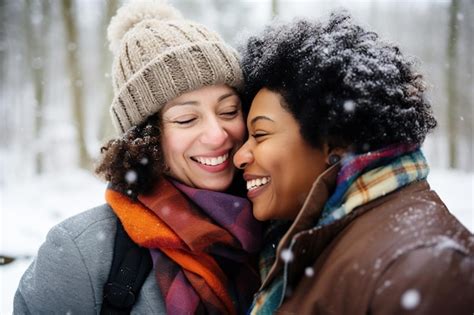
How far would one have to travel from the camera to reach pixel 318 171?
1949 mm

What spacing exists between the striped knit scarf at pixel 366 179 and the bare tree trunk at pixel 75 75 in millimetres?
10762

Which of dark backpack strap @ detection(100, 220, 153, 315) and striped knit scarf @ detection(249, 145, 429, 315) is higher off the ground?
striped knit scarf @ detection(249, 145, 429, 315)

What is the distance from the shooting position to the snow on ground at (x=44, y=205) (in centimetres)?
470

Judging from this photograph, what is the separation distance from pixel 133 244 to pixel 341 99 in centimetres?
128

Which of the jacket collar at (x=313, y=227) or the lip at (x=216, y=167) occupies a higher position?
the lip at (x=216, y=167)

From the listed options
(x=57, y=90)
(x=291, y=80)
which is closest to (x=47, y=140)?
(x=57, y=90)

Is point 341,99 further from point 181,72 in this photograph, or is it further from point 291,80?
point 181,72

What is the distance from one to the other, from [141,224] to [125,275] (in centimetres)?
26

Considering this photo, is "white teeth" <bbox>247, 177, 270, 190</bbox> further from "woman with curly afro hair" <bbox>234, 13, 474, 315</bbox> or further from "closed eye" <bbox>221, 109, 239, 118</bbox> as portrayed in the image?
"closed eye" <bbox>221, 109, 239, 118</bbox>

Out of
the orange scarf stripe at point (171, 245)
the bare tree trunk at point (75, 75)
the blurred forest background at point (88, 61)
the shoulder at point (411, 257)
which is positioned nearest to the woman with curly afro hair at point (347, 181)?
the shoulder at point (411, 257)

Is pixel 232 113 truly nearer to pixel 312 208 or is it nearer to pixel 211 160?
pixel 211 160

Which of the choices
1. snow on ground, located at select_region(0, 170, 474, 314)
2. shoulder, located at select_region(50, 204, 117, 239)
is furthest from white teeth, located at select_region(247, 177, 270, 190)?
snow on ground, located at select_region(0, 170, 474, 314)

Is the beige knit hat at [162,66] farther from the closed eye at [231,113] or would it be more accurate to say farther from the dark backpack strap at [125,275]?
the dark backpack strap at [125,275]

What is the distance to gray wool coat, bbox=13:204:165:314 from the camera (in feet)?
6.71
